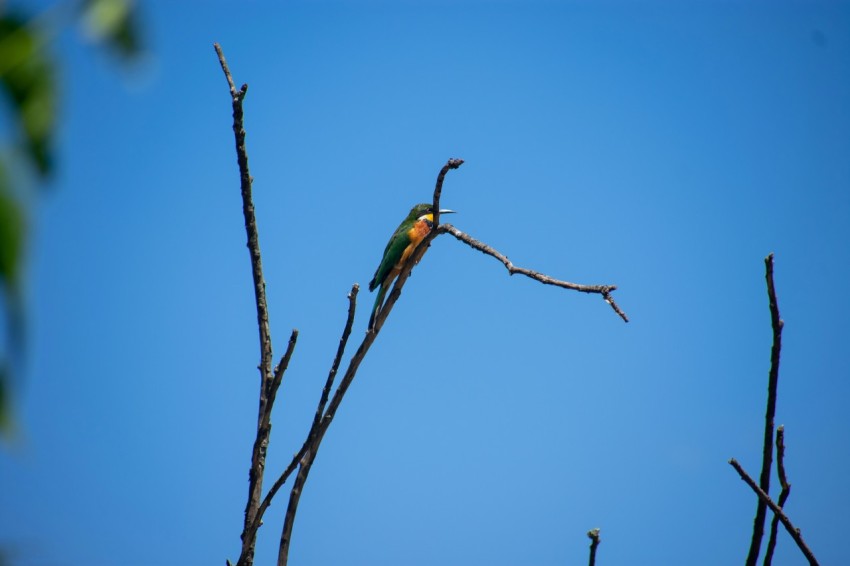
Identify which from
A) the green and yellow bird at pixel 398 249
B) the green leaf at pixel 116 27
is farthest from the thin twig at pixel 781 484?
the green and yellow bird at pixel 398 249

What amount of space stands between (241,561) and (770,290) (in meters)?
2.61

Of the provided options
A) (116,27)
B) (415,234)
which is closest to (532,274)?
(116,27)

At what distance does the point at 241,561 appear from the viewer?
3.60 meters

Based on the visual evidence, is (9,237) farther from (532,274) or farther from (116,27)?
(532,274)

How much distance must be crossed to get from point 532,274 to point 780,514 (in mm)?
1442

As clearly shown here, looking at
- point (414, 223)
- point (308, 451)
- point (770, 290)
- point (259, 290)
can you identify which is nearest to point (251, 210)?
point (259, 290)

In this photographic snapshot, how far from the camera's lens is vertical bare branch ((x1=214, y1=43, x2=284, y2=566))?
11.9 ft

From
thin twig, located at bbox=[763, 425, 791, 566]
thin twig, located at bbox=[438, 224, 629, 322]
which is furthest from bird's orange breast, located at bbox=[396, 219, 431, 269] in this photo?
thin twig, located at bbox=[763, 425, 791, 566]

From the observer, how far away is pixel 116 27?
2.13 ft

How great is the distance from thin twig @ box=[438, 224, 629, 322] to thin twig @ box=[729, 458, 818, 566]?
727mm

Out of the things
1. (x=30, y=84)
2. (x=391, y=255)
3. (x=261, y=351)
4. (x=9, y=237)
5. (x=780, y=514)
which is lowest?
(x=9, y=237)

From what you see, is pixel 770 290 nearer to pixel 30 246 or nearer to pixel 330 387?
pixel 330 387

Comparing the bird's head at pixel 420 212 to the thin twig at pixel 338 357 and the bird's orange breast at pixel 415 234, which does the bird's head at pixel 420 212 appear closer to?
the bird's orange breast at pixel 415 234

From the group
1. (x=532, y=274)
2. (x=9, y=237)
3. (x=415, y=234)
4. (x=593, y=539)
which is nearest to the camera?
(x=9, y=237)
